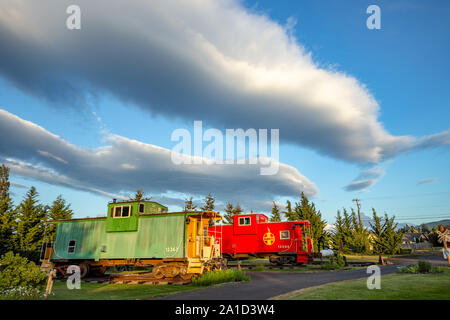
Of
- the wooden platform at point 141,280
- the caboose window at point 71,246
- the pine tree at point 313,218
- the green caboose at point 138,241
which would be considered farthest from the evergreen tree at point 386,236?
the caboose window at point 71,246

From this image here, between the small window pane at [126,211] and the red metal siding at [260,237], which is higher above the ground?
the small window pane at [126,211]

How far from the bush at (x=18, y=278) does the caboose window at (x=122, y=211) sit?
8.43 m

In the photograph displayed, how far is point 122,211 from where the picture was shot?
60.6 feet

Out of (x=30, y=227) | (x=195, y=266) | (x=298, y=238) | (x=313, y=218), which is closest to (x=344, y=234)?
(x=313, y=218)

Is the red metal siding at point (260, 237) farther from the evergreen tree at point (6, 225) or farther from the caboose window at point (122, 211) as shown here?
the evergreen tree at point (6, 225)

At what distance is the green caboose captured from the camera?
54.4 ft

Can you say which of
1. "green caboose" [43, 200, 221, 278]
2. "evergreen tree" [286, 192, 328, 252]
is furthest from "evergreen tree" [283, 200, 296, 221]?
"green caboose" [43, 200, 221, 278]

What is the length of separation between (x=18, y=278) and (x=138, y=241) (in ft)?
28.7

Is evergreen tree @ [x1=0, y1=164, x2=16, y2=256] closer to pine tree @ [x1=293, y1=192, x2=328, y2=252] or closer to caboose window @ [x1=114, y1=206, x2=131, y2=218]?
caboose window @ [x1=114, y1=206, x2=131, y2=218]

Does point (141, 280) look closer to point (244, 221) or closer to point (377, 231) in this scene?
point (244, 221)

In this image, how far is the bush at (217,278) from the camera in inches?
557
